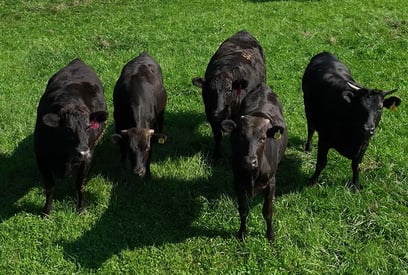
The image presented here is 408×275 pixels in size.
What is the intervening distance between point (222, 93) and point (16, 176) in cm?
357

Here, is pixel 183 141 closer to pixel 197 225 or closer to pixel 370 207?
pixel 197 225

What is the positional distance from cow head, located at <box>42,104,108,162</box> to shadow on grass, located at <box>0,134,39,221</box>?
132cm

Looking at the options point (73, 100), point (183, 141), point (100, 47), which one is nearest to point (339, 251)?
point (183, 141)

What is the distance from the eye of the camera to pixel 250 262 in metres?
5.89

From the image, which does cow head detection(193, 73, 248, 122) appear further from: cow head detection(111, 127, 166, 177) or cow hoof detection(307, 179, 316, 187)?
cow hoof detection(307, 179, 316, 187)

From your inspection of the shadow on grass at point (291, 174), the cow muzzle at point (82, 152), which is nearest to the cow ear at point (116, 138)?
the cow muzzle at point (82, 152)

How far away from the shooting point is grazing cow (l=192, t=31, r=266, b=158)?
7.70m

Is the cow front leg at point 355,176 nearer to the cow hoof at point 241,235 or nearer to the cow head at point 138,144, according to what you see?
the cow hoof at point 241,235

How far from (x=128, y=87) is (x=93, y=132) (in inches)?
48.6

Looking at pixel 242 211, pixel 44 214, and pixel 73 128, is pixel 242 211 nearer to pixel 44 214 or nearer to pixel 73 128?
pixel 73 128

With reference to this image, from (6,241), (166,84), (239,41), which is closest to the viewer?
(6,241)

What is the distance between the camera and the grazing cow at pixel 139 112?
661cm

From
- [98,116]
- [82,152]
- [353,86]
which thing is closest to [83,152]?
[82,152]

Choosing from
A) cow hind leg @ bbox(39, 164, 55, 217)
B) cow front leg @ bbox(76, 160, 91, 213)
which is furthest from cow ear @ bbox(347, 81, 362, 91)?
cow hind leg @ bbox(39, 164, 55, 217)
